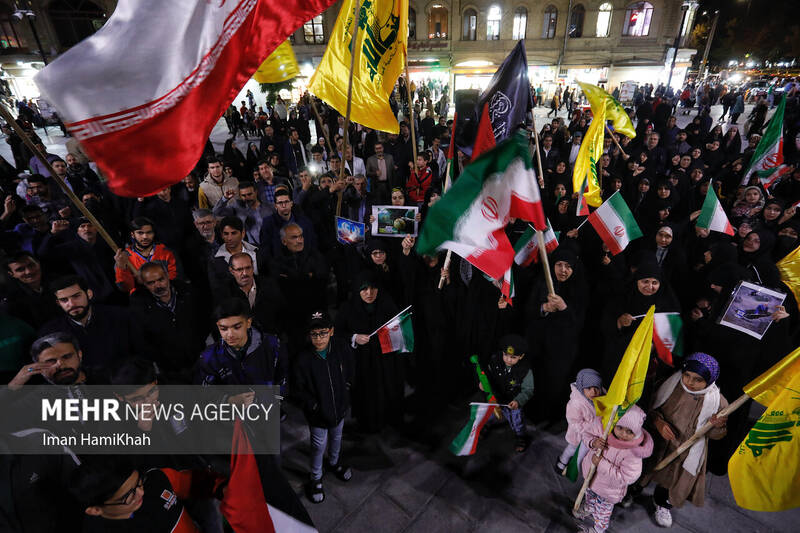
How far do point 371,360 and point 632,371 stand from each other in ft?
7.81

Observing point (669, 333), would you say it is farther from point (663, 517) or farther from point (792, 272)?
point (663, 517)

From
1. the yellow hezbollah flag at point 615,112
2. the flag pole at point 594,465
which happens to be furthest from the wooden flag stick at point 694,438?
the yellow hezbollah flag at point 615,112

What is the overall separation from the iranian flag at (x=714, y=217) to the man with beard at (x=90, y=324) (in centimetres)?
667

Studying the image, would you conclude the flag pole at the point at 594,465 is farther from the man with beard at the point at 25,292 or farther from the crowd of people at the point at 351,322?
the man with beard at the point at 25,292

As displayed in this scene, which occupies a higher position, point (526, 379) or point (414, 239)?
point (414, 239)

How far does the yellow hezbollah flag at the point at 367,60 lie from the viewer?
4461 mm

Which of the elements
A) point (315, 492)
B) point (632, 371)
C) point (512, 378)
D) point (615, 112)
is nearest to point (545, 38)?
point (615, 112)

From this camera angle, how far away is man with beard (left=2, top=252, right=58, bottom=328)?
3695 millimetres

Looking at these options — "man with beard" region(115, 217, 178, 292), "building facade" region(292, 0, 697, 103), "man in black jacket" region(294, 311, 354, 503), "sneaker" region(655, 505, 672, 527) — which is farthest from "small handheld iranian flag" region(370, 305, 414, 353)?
"building facade" region(292, 0, 697, 103)

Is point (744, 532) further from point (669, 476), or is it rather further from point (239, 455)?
Result: point (239, 455)

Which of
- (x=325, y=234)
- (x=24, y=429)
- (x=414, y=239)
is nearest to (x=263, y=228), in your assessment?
(x=325, y=234)

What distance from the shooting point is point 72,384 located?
276cm

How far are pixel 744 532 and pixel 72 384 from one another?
17.8ft

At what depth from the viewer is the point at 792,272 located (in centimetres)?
389
